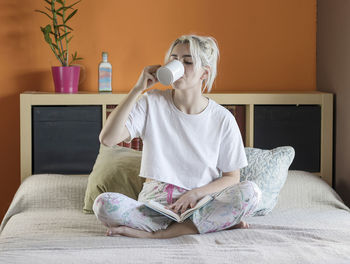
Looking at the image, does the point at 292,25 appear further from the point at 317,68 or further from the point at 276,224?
the point at 276,224

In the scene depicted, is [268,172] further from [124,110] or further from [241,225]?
[124,110]

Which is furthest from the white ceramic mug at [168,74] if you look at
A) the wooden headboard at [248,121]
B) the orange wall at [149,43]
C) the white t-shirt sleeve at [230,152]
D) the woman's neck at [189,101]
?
the orange wall at [149,43]

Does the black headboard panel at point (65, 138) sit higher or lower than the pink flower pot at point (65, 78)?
lower

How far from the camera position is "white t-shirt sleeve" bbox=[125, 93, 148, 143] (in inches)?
85.9

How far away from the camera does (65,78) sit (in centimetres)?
292

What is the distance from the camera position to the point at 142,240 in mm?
1967

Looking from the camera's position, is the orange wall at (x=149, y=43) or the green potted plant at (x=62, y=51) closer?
the green potted plant at (x=62, y=51)

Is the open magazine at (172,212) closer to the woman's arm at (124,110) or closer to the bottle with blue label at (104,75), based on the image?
the woman's arm at (124,110)

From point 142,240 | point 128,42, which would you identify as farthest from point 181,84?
point 128,42

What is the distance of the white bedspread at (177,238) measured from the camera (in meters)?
1.74

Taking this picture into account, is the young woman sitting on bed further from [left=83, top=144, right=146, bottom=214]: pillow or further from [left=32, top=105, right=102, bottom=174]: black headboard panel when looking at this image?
[left=32, top=105, right=102, bottom=174]: black headboard panel

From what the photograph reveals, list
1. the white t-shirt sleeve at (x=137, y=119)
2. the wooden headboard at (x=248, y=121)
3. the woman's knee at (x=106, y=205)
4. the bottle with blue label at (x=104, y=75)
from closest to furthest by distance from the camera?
1. the woman's knee at (x=106, y=205)
2. the white t-shirt sleeve at (x=137, y=119)
3. the wooden headboard at (x=248, y=121)
4. the bottle with blue label at (x=104, y=75)

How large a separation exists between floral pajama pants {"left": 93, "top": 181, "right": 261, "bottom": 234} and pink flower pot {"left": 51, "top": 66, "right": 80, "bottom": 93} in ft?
3.49

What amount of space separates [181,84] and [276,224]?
600mm
